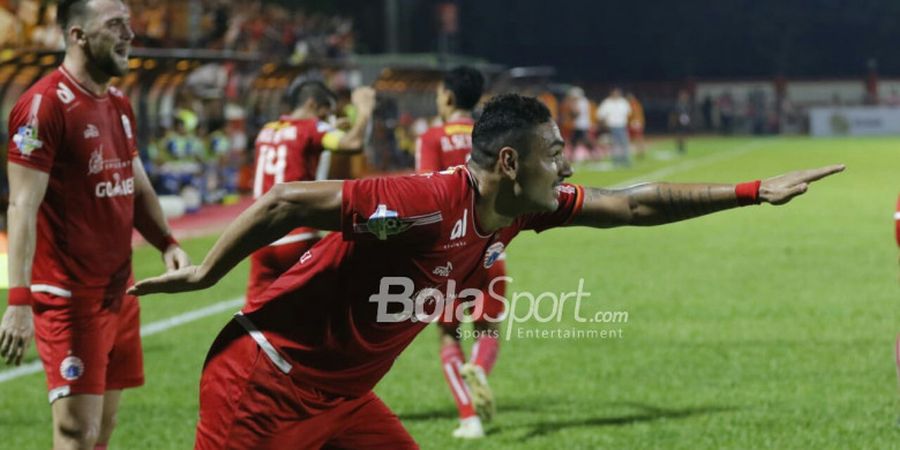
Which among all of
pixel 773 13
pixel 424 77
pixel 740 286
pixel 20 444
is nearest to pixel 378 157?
pixel 424 77

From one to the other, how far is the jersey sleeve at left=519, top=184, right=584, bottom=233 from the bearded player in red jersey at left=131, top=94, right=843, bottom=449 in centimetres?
33

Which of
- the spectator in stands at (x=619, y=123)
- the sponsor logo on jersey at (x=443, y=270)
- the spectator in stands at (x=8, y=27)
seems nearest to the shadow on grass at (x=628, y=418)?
the sponsor logo on jersey at (x=443, y=270)

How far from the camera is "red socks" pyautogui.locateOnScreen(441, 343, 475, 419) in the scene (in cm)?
883

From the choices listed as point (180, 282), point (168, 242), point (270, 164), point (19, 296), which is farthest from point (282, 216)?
point (270, 164)

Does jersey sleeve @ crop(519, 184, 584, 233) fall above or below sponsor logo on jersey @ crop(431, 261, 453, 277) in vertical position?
above

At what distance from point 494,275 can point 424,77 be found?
107 ft

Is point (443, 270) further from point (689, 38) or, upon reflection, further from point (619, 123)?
point (689, 38)

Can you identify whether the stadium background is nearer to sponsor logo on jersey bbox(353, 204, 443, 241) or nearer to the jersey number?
the jersey number

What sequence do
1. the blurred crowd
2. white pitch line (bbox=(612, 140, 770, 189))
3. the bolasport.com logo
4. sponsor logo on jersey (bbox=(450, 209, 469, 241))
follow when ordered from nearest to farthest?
sponsor logo on jersey (bbox=(450, 209, 469, 241)), the bolasport.com logo, the blurred crowd, white pitch line (bbox=(612, 140, 770, 189))

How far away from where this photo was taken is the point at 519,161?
4762mm

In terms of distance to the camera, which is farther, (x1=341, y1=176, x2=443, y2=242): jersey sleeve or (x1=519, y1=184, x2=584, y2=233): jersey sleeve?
(x1=519, y1=184, x2=584, y2=233): jersey sleeve

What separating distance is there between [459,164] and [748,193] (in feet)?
13.7

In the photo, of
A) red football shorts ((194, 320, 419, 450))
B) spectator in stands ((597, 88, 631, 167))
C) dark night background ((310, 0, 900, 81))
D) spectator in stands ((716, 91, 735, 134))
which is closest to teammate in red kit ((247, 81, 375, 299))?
red football shorts ((194, 320, 419, 450))

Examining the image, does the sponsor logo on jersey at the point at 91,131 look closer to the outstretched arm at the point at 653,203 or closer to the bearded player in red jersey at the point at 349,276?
the bearded player in red jersey at the point at 349,276
